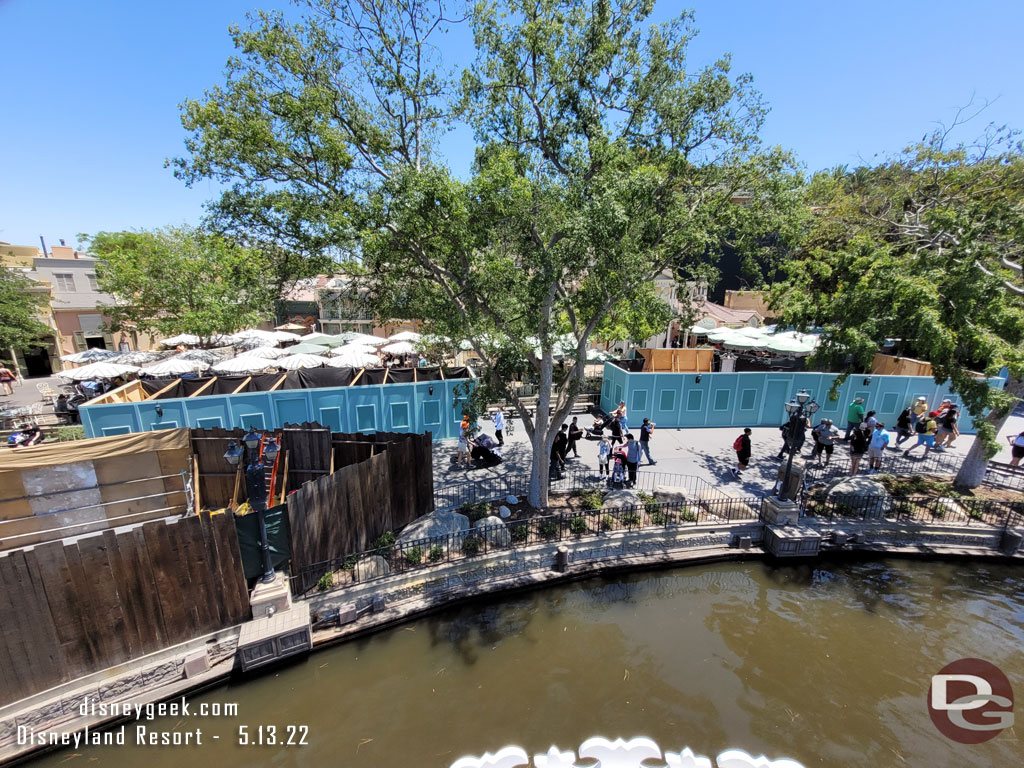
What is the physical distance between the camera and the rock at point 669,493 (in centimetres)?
1082

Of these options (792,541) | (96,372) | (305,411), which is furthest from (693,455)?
(96,372)

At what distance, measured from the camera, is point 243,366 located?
17531 millimetres

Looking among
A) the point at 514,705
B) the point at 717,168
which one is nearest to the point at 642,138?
the point at 717,168

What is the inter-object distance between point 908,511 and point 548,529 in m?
8.99

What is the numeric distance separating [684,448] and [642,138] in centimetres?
1007

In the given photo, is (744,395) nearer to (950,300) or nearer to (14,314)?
(950,300)

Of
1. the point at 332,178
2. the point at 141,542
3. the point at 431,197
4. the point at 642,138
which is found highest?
the point at 642,138

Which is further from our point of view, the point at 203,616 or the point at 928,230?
the point at 928,230

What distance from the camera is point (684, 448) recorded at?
15055mm

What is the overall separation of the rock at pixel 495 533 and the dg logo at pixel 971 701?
712cm

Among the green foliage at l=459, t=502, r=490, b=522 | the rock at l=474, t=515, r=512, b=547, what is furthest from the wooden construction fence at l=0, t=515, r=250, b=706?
the green foliage at l=459, t=502, r=490, b=522

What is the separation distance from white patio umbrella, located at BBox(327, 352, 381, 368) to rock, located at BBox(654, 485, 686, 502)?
12.0m

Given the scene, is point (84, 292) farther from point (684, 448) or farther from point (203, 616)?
point (684, 448)

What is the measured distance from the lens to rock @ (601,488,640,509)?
1067cm
